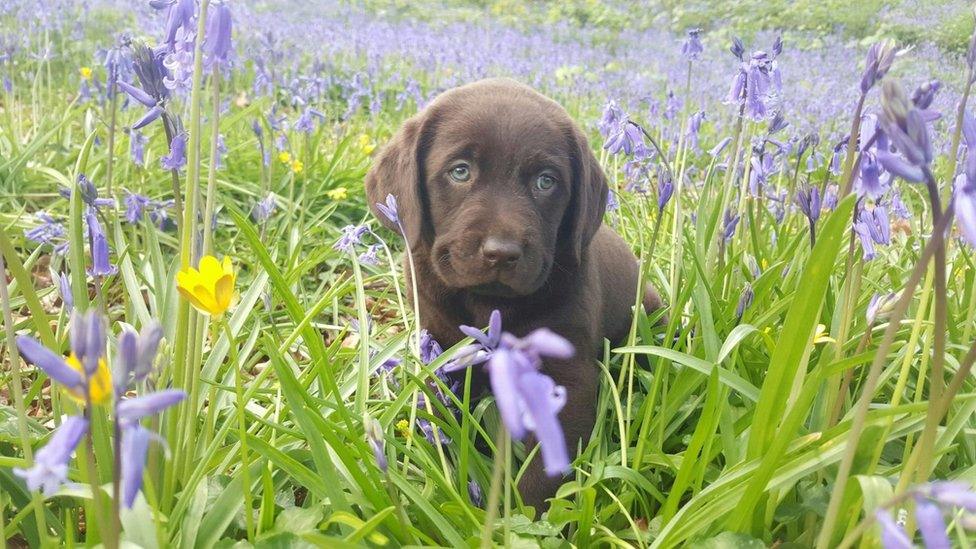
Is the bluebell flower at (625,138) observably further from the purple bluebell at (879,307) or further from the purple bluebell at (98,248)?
the purple bluebell at (98,248)

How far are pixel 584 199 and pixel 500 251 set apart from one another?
44cm

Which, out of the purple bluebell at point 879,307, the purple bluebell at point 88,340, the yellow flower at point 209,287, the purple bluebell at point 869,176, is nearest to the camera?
the purple bluebell at point 88,340

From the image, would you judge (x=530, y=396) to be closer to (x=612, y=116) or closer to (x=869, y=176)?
(x=869, y=176)

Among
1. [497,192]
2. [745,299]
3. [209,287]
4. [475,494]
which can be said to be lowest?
[475,494]

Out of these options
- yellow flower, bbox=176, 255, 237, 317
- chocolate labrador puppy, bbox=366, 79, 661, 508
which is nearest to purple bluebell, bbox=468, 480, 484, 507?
chocolate labrador puppy, bbox=366, 79, 661, 508

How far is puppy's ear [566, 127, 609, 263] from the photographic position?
2.45m

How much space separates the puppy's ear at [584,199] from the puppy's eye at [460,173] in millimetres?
349

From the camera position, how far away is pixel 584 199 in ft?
8.12

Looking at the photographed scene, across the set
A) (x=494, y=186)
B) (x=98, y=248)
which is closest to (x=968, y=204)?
(x=494, y=186)

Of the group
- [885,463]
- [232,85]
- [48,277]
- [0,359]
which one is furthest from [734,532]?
[232,85]

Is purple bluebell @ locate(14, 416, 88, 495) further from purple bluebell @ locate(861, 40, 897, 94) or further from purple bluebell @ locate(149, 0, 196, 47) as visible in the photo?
purple bluebell @ locate(861, 40, 897, 94)

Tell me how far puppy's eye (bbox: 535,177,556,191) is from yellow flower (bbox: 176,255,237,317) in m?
1.32

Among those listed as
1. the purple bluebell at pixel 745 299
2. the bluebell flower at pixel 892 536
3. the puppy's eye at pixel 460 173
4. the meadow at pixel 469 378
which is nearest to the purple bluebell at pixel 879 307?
the meadow at pixel 469 378

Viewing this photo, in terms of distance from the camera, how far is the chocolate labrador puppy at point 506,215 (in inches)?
90.0
